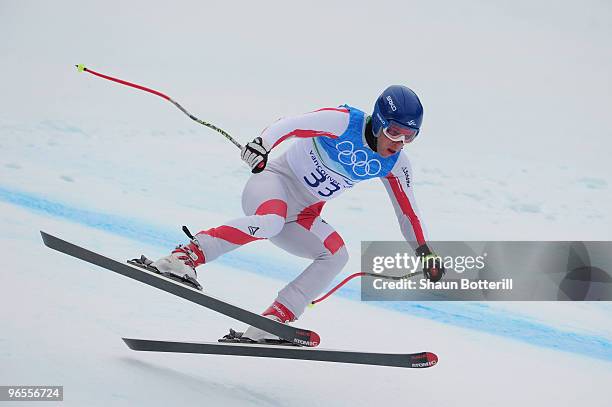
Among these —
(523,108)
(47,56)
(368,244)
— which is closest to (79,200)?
(368,244)

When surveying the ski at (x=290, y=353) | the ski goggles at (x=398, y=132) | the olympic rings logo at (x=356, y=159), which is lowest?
the ski at (x=290, y=353)

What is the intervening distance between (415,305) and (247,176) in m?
2.51

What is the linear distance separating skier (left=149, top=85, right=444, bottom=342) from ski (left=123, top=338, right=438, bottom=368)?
3.2 inches

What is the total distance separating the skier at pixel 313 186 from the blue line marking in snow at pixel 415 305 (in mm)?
1664

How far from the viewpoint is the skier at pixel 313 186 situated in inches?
117

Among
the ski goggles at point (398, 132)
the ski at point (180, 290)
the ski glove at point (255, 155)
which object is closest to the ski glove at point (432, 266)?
the ski goggles at point (398, 132)

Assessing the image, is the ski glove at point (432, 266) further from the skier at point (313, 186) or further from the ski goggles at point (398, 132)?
the ski goggles at point (398, 132)

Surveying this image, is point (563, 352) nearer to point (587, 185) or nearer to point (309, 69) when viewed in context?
point (587, 185)

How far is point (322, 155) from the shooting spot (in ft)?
10.6

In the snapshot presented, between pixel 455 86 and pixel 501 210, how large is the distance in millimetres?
1765

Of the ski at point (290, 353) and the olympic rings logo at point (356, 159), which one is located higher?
the olympic rings logo at point (356, 159)

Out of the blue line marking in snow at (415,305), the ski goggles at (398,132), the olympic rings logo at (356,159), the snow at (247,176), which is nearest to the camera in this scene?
the ski goggles at (398,132)

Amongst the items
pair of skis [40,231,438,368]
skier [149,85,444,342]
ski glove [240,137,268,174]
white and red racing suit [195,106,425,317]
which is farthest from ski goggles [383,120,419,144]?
pair of skis [40,231,438,368]

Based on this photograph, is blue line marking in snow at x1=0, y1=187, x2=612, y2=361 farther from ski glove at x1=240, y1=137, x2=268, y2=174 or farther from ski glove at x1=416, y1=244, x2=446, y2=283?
ski glove at x1=240, y1=137, x2=268, y2=174
